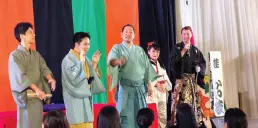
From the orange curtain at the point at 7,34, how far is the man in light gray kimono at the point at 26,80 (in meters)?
0.97

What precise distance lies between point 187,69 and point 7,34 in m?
2.25

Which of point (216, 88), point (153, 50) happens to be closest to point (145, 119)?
point (153, 50)

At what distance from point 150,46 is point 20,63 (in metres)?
1.99

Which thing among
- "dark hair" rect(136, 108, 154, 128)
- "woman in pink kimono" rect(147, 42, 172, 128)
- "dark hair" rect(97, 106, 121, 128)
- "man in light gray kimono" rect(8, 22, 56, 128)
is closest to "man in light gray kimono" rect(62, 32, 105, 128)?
"man in light gray kimono" rect(8, 22, 56, 128)

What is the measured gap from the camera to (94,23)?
191 inches

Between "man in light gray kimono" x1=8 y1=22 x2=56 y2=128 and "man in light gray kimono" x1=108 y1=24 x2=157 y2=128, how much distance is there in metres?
0.81

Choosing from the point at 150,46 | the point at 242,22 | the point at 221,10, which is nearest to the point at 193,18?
the point at 221,10

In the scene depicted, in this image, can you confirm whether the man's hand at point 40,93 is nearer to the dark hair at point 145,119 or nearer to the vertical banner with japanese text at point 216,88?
the dark hair at point 145,119

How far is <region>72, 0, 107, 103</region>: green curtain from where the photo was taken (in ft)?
15.5

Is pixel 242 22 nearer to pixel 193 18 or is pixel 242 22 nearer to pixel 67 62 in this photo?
pixel 193 18

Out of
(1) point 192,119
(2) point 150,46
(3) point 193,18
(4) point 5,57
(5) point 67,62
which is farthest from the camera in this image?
(3) point 193,18

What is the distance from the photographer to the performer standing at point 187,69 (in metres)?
4.45

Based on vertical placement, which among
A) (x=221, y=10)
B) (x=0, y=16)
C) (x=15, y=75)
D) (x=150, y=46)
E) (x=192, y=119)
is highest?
(x=221, y=10)

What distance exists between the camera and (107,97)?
4938 mm
